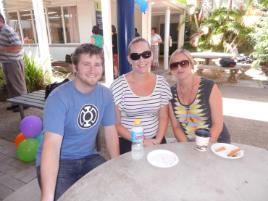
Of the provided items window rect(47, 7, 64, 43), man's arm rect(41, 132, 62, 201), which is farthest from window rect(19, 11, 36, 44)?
man's arm rect(41, 132, 62, 201)

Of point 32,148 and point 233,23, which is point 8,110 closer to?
point 32,148

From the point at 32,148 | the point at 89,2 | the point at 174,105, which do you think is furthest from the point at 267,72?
the point at 32,148

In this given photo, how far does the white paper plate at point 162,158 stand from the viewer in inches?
53.0

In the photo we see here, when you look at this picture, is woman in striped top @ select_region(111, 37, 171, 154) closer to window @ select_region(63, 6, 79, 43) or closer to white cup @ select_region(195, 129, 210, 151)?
white cup @ select_region(195, 129, 210, 151)

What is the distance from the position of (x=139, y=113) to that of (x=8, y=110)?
3828 mm

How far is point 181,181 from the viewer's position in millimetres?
1207

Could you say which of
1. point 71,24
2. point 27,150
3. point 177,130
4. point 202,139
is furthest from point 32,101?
point 71,24

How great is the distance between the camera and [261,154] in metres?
1.46

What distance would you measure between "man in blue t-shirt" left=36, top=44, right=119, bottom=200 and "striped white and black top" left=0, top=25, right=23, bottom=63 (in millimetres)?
3308

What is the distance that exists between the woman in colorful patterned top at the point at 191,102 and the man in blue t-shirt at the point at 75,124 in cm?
58

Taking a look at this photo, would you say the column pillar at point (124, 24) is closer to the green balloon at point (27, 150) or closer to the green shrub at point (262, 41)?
the green balloon at point (27, 150)

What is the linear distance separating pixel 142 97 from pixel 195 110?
0.47 metres

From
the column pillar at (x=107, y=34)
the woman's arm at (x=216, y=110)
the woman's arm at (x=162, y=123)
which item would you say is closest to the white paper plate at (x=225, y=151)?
the woman's arm at (x=216, y=110)

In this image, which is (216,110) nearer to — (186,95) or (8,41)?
(186,95)
